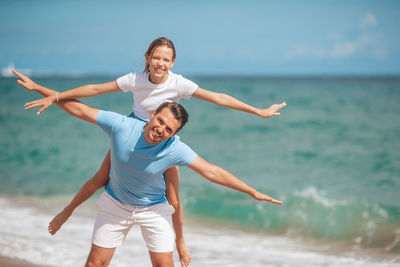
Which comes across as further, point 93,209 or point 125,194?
point 93,209

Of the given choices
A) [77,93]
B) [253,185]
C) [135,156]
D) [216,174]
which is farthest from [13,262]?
[253,185]

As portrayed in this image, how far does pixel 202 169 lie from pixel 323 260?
386 cm

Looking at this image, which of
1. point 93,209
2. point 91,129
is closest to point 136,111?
point 93,209

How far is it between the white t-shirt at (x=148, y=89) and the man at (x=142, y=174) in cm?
35

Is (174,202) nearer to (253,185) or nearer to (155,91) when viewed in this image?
(155,91)

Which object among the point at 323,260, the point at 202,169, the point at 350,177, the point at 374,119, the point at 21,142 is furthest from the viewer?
the point at 374,119

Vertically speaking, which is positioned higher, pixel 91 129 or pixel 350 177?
pixel 350 177

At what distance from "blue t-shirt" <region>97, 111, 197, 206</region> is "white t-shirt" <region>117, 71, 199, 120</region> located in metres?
0.33

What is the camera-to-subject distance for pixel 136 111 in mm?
3549

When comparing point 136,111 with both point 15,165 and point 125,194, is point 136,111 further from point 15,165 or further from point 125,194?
point 15,165

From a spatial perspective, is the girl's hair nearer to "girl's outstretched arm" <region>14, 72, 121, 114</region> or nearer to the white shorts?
"girl's outstretched arm" <region>14, 72, 121, 114</region>

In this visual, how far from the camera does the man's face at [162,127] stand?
2920mm

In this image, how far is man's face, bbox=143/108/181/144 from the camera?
2.92 m

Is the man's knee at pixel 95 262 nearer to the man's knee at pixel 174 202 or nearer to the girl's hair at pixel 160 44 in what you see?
the man's knee at pixel 174 202
